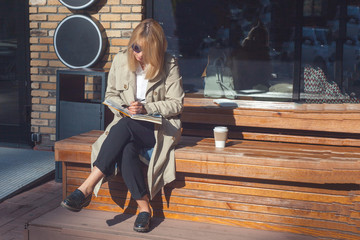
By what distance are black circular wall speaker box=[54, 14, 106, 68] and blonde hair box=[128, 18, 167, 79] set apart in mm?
1763

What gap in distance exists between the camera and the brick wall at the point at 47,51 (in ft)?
16.8

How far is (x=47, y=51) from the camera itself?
543 centimetres

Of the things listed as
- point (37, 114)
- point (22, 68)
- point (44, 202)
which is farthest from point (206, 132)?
point (22, 68)

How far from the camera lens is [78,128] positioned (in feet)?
15.0

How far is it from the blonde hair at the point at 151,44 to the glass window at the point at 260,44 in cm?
181

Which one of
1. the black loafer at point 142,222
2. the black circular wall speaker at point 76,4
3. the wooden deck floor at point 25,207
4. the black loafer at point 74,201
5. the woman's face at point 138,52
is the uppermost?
the black circular wall speaker at point 76,4

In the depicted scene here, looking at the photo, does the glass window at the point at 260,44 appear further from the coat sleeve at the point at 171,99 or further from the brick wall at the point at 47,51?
the coat sleeve at the point at 171,99

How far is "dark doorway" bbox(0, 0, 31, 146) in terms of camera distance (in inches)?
222

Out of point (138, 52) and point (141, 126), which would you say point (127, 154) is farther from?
point (138, 52)

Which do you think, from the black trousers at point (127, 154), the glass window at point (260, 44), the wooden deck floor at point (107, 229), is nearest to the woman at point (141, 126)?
the black trousers at point (127, 154)

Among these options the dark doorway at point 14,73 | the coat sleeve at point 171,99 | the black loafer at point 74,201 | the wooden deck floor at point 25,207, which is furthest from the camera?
the dark doorway at point 14,73

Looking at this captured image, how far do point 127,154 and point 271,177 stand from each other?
0.99m

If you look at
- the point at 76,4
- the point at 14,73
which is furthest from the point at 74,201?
the point at 14,73

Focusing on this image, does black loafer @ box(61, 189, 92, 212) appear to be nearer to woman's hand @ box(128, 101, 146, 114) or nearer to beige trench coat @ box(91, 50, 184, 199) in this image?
beige trench coat @ box(91, 50, 184, 199)
